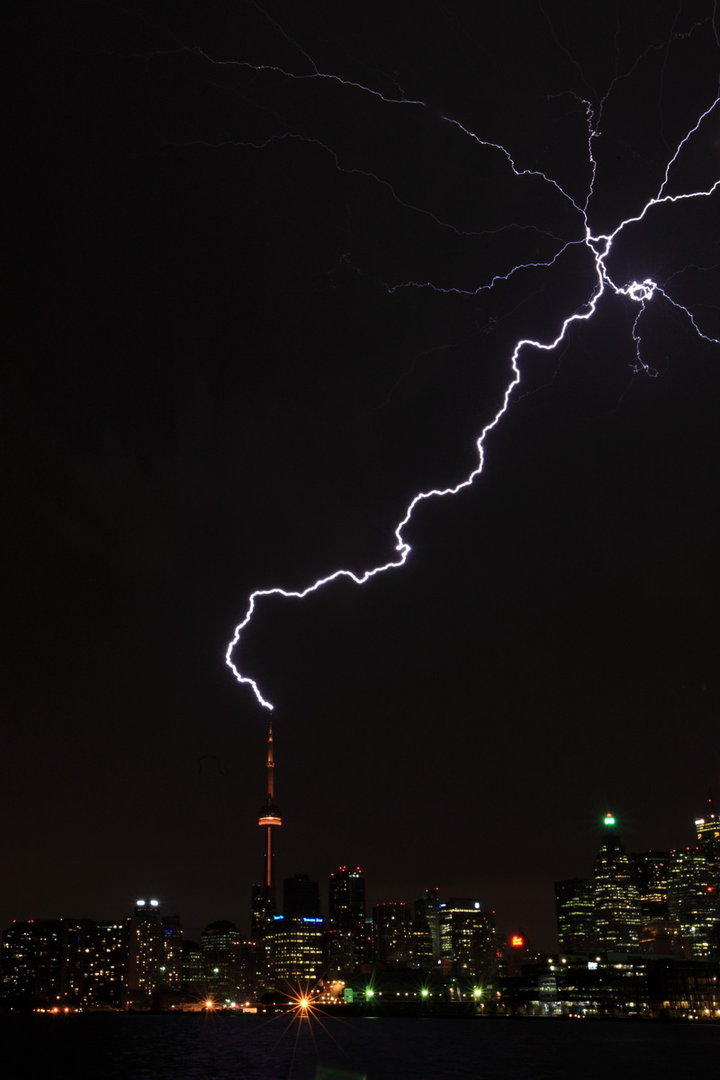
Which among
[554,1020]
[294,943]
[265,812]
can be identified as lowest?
[554,1020]

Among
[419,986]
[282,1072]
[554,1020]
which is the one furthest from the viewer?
[419,986]

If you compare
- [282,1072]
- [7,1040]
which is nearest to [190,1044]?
[7,1040]

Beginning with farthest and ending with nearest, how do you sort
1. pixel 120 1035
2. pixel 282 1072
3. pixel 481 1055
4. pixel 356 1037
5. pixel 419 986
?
1. pixel 419 986
2. pixel 120 1035
3. pixel 356 1037
4. pixel 481 1055
5. pixel 282 1072

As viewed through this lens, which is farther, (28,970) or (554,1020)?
(28,970)

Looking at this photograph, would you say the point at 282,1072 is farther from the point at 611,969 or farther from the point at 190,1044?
the point at 611,969

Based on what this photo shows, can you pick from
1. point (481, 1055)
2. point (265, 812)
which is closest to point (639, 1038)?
point (481, 1055)

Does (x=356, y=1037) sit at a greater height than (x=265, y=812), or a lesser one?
lesser
